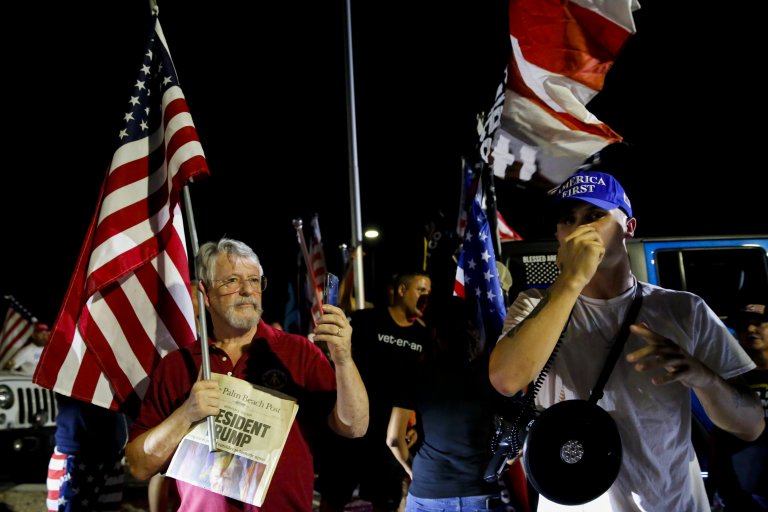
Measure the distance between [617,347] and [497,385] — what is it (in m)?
0.55

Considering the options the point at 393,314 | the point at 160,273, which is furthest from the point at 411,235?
the point at 160,273

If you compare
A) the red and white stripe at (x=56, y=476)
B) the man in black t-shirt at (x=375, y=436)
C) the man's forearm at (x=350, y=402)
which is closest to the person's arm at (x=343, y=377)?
the man's forearm at (x=350, y=402)

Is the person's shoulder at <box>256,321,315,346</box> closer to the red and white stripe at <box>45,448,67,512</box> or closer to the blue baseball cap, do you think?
the blue baseball cap

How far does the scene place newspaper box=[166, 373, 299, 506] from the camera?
2.78m

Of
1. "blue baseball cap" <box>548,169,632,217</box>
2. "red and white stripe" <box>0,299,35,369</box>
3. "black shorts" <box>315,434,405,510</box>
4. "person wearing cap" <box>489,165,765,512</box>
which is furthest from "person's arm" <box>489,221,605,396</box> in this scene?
"red and white stripe" <box>0,299,35,369</box>

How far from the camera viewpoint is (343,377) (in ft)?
9.29

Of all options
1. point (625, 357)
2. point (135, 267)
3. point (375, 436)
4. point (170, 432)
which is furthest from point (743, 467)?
point (135, 267)

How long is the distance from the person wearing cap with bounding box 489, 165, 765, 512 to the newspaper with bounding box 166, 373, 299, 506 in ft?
4.20

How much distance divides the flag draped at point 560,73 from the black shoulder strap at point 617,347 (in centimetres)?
302

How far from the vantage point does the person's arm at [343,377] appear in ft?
8.87

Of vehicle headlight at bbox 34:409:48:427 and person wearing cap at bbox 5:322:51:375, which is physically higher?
person wearing cap at bbox 5:322:51:375

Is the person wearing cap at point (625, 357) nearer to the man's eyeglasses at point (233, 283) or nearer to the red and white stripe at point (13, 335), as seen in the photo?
the man's eyeglasses at point (233, 283)

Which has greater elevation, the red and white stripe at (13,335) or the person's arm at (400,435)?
the red and white stripe at (13,335)

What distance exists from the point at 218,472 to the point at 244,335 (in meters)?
0.77
